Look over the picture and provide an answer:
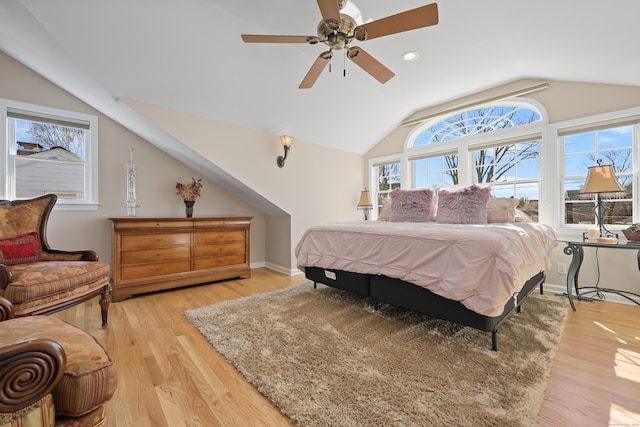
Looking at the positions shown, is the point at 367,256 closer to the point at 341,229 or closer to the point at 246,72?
the point at 341,229

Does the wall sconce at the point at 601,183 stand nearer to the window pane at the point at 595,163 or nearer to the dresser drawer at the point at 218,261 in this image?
the window pane at the point at 595,163

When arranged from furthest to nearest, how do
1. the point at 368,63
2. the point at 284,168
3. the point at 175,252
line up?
1. the point at 284,168
2. the point at 175,252
3. the point at 368,63

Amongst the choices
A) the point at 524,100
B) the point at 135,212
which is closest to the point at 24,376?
the point at 135,212

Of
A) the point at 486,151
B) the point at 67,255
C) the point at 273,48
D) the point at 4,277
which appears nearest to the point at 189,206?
the point at 67,255

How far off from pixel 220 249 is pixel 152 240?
79cm

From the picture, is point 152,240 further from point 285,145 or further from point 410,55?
point 410,55

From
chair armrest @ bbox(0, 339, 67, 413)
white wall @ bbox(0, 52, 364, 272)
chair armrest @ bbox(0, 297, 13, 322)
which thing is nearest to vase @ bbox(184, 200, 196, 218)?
white wall @ bbox(0, 52, 364, 272)

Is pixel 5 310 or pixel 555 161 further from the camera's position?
pixel 555 161

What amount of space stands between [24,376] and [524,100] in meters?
4.67

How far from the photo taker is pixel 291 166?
3939mm

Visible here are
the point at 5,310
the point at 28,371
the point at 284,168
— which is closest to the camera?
the point at 28,371

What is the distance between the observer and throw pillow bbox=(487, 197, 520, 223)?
2.95 m

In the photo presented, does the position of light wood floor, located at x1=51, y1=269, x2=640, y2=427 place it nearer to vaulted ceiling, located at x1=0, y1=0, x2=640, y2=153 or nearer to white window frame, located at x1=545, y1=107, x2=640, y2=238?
white window frame, located at x1=545, y1=107, x2=640, y2=238

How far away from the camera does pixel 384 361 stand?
5.42ft
